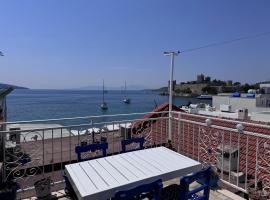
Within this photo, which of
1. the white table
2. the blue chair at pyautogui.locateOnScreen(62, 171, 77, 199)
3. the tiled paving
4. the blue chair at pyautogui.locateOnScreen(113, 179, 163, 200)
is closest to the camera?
the blue chair at pyautogui.locateOnScreen(113, 179, 163, 200)

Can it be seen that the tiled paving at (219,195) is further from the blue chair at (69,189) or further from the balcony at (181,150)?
the blue chair at (69,189)

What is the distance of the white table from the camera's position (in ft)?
6.84

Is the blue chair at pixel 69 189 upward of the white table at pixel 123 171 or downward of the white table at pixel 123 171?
downward

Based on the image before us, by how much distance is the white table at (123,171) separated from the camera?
2.08 meters

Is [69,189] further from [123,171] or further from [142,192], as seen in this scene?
[142,192]

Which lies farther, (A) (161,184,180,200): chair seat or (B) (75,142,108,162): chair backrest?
(B) (75,142,108,162): chair backrest

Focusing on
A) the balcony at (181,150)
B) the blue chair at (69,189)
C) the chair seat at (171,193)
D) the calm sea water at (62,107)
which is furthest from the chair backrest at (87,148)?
the calm sea water at (62,107)

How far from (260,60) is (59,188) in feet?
54.9

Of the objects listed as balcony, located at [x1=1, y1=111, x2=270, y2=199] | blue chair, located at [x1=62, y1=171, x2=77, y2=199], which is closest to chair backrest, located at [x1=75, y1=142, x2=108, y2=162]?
blue chair, located at [x1=62, y1=171, x2=77, y2=199]

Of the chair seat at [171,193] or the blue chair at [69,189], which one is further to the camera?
the blue chair at [69,189]

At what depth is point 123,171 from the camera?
2.47 meters

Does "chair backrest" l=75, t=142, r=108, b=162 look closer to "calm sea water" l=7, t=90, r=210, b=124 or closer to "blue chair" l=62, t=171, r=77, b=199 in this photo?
"blue chair" l=62, t=171, r=77, b=199

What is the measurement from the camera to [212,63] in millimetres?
25391

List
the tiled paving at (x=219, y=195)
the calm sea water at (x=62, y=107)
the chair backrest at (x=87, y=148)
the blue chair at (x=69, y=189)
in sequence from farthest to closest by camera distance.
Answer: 1. the calm sea water at (x=62, y=107)
2. the tiled paving at (x=219, y=195)
3. the chair backrest at (x=87, y=148)
4. the blue chair at (x=69, y=189)
